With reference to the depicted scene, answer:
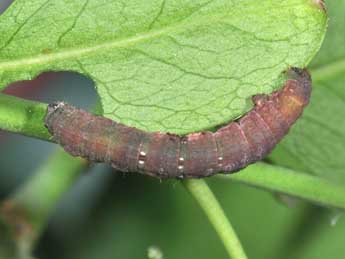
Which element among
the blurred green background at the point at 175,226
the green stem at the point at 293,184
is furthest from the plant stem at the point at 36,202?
the green stem at the point at 293,184

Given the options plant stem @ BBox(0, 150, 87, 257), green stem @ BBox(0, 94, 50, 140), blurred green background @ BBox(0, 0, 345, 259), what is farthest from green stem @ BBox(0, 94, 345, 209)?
blurred green background @ BBox(0, 0, 345, 259)

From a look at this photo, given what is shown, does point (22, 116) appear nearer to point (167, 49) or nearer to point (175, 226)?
point (167, 49)

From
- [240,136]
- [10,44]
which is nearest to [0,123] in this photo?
[10,44]

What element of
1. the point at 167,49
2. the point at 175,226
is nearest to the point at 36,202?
the point at 175,226

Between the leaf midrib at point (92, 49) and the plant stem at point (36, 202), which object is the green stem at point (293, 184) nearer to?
the leaf midrib at point (92, 49)

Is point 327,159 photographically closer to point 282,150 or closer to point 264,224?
point 282,150
